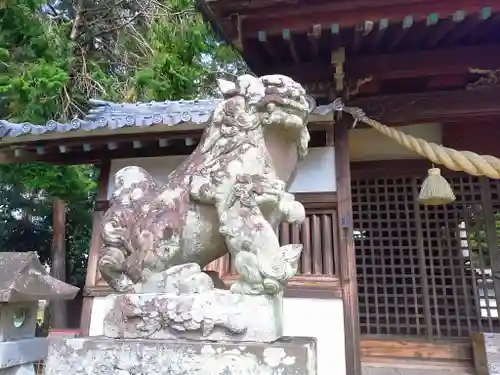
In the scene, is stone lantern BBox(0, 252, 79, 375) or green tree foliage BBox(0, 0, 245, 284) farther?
green tree foliage BBox(0, 0, 245, 284)

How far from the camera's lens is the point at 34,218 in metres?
10.6

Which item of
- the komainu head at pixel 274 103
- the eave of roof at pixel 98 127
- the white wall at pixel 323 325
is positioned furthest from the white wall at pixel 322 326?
the komainu head at pixel 274 103

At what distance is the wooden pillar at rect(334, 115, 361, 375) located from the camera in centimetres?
411

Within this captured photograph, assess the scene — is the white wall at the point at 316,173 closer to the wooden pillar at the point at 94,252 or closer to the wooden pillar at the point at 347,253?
the wooden pillar at the point at 347,253

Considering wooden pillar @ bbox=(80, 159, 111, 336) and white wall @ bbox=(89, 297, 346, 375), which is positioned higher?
wooden pillar @ bbox=(80, 159, 111, 336)

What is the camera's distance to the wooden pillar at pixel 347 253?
4.11 m

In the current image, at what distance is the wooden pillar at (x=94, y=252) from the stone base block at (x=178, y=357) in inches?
107

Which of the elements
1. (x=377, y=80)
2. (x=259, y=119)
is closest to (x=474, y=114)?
(x=377, y=80)

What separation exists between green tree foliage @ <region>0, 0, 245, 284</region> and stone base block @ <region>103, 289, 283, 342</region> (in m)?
5.49

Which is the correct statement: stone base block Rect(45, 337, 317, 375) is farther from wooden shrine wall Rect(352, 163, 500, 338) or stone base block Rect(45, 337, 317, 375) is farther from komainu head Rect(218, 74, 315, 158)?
wooden shrine wall Rect(352, 163, 500, 338)

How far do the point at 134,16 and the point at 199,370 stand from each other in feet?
32.6

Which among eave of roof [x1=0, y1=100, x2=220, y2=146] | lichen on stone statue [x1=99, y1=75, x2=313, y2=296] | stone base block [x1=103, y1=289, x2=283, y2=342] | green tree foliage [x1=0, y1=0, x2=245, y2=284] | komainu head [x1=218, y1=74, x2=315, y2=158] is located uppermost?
green tree foliage [x1=0, y1=0, x2=245, y2=284]

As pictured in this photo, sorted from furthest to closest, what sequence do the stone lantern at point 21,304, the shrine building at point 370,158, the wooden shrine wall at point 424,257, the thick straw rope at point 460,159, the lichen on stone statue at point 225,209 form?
1. the wooden shrine wall at point 424,257
2. the shrine building at point 370,158
3. the thick straw rope at point 460,159
4. the stone lantern at point 21,304
5. the lichen on stone statue at point 225,209

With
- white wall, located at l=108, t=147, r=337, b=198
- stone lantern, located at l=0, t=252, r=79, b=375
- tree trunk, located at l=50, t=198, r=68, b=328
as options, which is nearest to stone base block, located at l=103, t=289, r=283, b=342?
stone lantern, located at l=0, t=252, r=79, b=375
